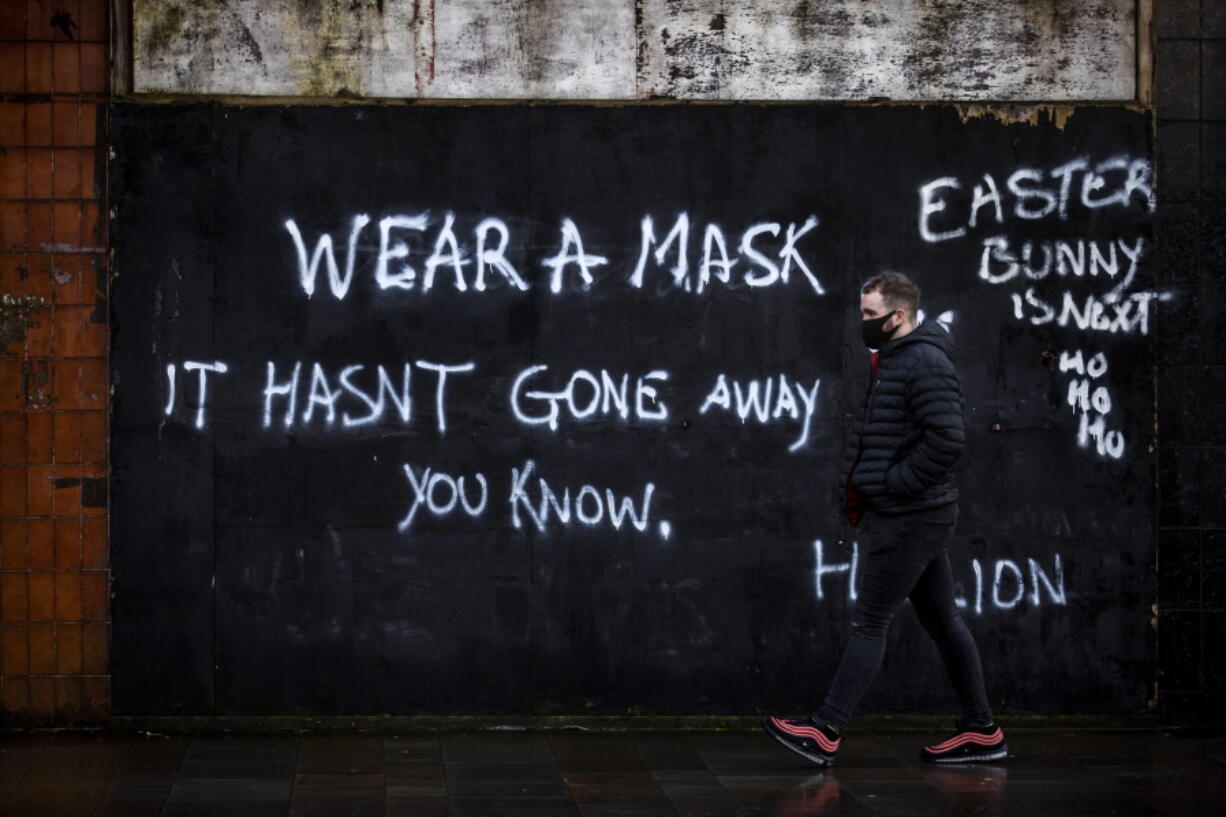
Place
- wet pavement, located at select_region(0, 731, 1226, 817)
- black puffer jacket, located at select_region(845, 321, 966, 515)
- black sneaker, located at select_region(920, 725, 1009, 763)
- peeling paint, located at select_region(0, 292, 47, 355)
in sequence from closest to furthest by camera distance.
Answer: wet pavement, located at select_region(0, 731, 1226, 817), black puffer jacket, located at select_region(845, 321, 966, 515), black sneaker, located at select_region(920, 725, 1009, 763), peeling paint, located at select_region(0, 292, 47, 355)

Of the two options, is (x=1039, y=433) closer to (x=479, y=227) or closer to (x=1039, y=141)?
(x=1039, y=141)

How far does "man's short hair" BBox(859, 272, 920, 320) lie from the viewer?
22.8 feet

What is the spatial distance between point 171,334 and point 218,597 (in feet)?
3.95

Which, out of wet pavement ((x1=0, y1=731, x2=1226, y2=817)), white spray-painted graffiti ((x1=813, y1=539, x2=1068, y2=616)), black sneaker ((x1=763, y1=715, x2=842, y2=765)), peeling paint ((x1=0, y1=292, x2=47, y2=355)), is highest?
peeling paint ((x1=0, y1=292, x2=47, y2=355))

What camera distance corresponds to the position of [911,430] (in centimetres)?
684

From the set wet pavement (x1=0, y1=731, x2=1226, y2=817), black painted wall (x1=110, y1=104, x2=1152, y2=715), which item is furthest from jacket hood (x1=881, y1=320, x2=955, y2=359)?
wet pavement (x1=0, y1=731, x2=1226, y2=817)

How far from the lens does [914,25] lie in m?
7.88

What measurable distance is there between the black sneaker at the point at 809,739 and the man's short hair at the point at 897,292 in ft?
5.69

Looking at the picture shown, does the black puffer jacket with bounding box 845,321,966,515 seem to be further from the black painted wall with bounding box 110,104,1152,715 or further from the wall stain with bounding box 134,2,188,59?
the wall stain with bounding box 134,2,188,59

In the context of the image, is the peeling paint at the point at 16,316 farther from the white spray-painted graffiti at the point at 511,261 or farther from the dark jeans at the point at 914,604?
the dark jeans at the point at 914,604

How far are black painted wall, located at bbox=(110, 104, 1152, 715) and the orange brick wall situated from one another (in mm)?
141

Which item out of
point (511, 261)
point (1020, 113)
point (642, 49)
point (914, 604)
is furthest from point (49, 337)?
point (1020, 113)

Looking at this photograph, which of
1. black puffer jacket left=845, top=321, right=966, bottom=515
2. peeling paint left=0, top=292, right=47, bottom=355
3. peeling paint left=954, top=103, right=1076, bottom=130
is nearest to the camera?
black puffer jacket left=845, top=321, right=966, bottom=515

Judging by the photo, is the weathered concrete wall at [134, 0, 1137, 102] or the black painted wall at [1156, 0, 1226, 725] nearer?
the weathered concrete wall at [134, 0, 1137, 102]
